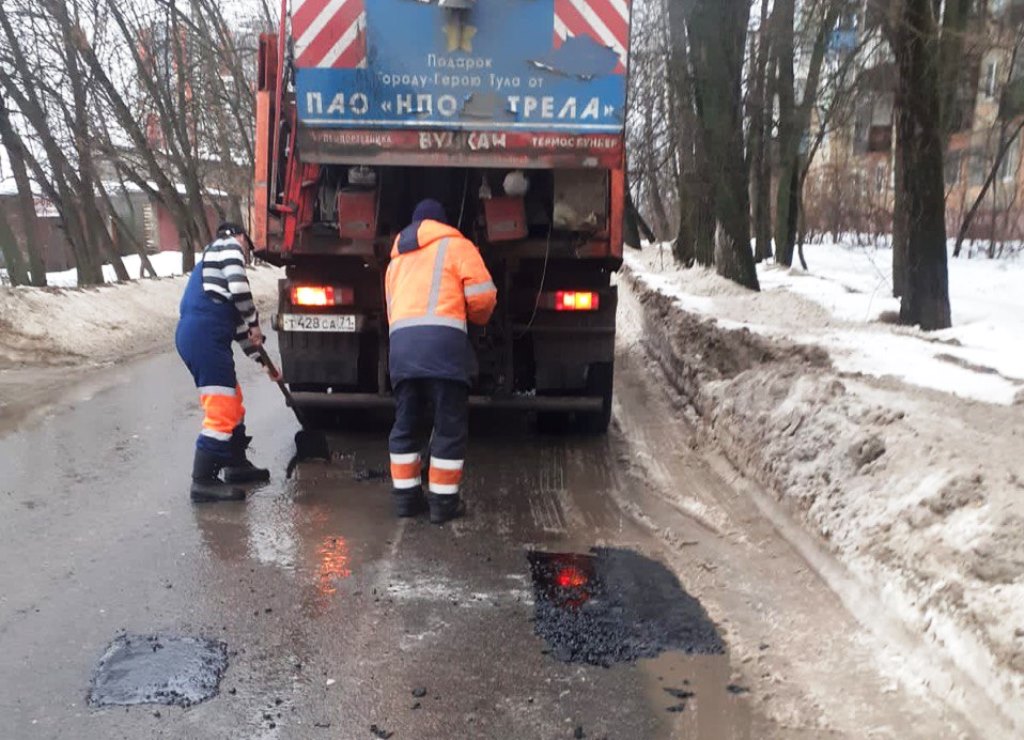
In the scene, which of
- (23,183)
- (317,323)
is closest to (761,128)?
(317,323)

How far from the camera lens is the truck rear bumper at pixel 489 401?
645cm

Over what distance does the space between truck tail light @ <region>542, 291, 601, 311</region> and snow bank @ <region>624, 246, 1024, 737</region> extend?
4.56ft

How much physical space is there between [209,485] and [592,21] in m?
3.73

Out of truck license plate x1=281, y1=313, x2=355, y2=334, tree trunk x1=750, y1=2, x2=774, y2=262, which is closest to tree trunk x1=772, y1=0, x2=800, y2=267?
tree trunk x1=750, y1=2, x2=774, y2=262

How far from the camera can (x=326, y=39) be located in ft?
17.9

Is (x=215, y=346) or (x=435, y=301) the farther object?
(x=215, y=346)

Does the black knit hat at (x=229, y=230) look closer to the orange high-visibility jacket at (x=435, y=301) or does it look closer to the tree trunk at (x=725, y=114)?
the orange high-visibility jacket at (x=435, y=301)

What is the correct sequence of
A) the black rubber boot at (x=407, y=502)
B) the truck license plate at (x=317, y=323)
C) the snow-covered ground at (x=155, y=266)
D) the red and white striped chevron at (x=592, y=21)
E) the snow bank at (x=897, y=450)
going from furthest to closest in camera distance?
1. the snow-covered ground at (x=155, y=266)
2. the truck license plate at (x=317, y=323)
3. the red and white striped chevron at (x=592, y=21)
4. the black rubber boot at (x=407, y=502)
5. the snow bank at (x=897, y=450)

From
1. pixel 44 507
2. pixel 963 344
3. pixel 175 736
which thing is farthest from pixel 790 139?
pixel 175 736

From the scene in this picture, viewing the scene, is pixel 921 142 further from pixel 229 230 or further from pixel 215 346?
pixel 215 346

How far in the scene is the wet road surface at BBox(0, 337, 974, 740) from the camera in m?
3.13

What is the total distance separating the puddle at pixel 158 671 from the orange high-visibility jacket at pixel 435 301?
2.03 m

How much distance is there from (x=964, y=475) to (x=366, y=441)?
4352 millimetres

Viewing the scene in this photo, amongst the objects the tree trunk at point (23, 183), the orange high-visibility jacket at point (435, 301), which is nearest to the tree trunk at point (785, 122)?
the orange high-visibility jacket at point (435, 301)
